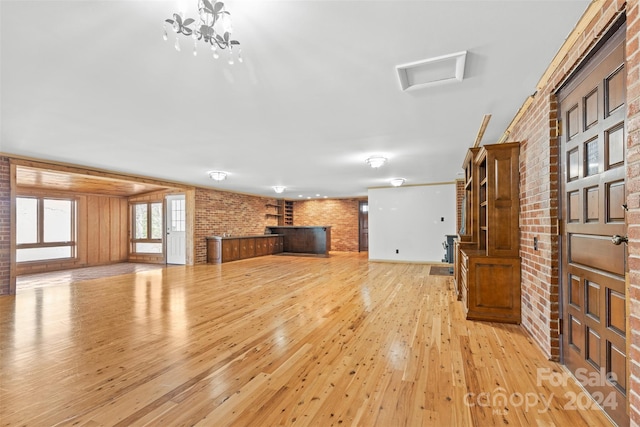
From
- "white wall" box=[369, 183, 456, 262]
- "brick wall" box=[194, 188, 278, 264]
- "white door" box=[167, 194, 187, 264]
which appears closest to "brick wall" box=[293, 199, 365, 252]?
"brick wall" box=[194, 188, 278, 264]

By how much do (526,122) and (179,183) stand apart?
298 inches

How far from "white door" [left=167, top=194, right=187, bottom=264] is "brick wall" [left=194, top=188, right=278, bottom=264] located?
1.59 feet

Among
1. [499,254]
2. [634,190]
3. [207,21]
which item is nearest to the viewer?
[634,190]

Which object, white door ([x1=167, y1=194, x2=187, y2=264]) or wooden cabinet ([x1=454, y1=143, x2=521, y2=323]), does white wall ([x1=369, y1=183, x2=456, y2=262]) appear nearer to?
wooden cabinet ([x1=454, y1=143, x2=521, y2=323])

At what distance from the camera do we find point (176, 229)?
342 inches

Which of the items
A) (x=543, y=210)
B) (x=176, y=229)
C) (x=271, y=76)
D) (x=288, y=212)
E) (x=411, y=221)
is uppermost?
(x=271, y=76)

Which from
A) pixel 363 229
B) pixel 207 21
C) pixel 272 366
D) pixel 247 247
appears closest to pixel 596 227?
pixel 272 366

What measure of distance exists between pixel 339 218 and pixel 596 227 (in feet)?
33.6

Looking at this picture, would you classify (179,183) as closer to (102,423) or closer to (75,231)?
(75,231)

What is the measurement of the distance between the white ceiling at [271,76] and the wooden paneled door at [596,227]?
1.32 ft

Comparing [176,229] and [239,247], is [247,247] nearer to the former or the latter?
[239,247]

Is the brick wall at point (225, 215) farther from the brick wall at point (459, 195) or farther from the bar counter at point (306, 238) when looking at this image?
the brick wall at point (459, 195)

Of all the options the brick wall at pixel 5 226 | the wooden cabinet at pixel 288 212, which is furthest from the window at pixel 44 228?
the wooden cabinet at pixel 288 212

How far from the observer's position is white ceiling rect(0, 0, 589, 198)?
5.14ft
